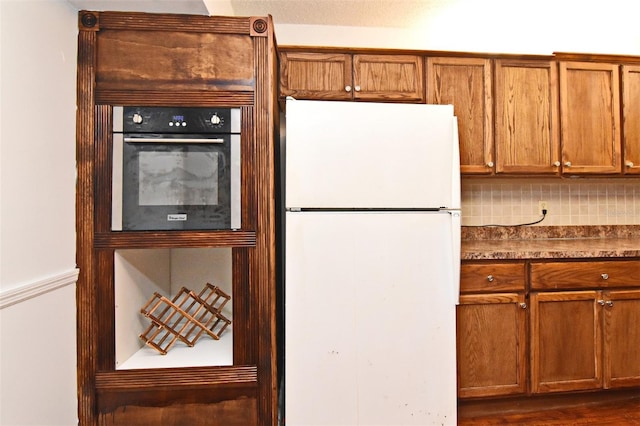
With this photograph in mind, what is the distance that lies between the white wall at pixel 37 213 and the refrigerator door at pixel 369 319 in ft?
2.77

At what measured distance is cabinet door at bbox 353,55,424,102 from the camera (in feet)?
6.72

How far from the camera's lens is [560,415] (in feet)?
6.09

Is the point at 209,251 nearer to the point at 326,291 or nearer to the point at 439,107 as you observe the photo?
the point at 326,291

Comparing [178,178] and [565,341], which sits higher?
[178,178]

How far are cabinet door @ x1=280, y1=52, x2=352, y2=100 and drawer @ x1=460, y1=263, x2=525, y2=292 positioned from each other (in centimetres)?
118

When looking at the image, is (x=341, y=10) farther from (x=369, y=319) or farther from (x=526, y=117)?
(x=369, y=319)

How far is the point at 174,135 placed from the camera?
143 cm

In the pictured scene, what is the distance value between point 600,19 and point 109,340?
11.4 ft

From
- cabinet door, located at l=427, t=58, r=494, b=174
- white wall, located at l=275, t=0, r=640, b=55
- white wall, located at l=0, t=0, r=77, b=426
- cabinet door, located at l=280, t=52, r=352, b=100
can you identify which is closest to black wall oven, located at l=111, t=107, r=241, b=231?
white wall, located at l=0, t=0, r=77, b=426

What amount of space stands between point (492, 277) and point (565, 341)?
20.7 inches

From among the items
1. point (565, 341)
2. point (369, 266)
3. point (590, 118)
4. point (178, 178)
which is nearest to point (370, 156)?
point (369, 266)

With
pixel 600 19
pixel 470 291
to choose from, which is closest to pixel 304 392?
pixel 470 291

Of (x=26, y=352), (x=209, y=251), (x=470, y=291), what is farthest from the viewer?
(x=209, y=251)

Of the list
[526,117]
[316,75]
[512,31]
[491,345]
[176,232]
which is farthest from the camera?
[512,31]
